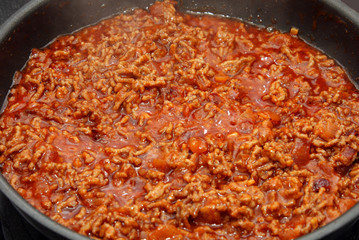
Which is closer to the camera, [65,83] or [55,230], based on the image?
[55,230]

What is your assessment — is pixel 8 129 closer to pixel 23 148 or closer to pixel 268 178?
pixel 23 148

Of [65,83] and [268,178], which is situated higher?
[65,83]

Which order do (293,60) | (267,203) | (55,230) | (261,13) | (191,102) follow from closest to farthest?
(55,230) < (267,203) < (191,102) < (293,60) < (261,13)

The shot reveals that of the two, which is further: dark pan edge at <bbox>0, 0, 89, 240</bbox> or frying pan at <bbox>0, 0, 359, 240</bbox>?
frying pan at <bbox>0, 0, 359, 240</bbox>

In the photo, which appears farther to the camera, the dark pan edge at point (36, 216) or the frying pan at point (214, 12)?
the frying pan at point (214, 12)

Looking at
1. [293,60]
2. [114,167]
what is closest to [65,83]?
[114,167]

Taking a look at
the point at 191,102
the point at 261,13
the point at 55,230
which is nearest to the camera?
the point at 55,230

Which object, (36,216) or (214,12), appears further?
(214,12)
